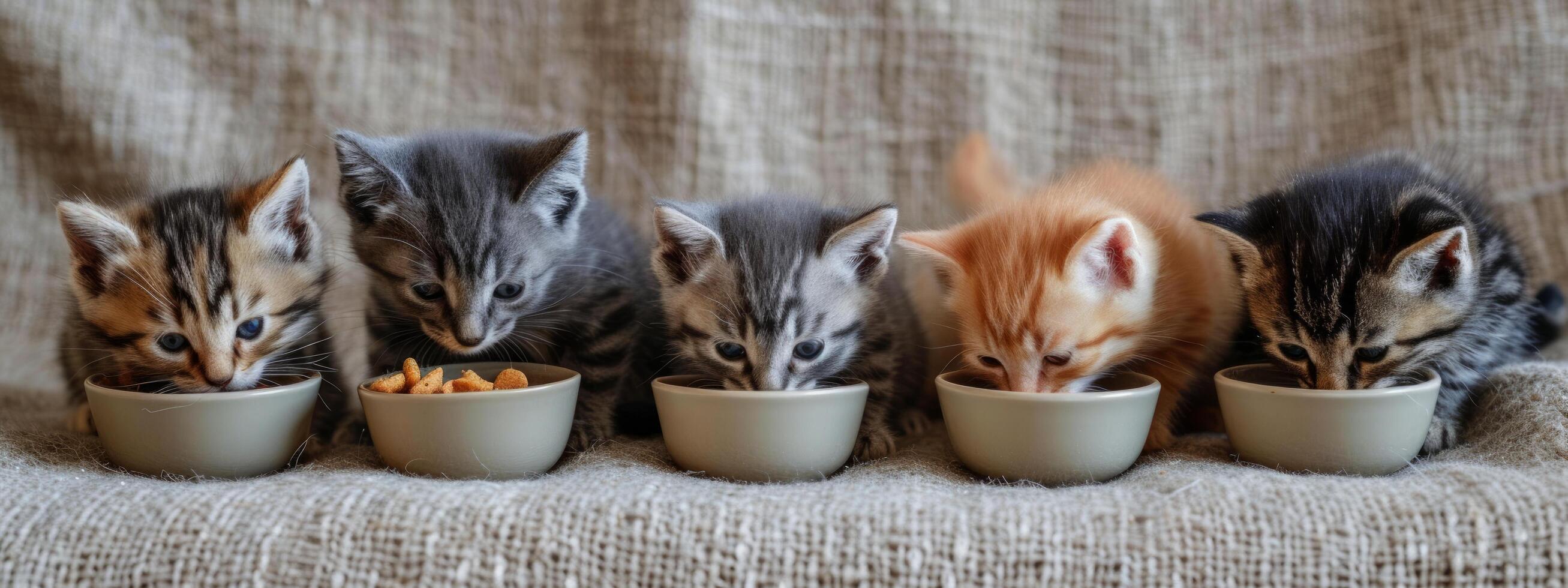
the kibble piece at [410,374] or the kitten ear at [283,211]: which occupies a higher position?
the kitten ear at [283,211]

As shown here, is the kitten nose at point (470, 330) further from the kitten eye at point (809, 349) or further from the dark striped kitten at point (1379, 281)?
the dark striped kitten at point (1379, 281)

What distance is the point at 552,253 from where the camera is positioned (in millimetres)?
1521

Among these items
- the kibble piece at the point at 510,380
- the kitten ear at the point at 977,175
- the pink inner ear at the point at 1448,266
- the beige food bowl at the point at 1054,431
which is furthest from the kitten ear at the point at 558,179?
the pink inner ear at the point at 1448,266

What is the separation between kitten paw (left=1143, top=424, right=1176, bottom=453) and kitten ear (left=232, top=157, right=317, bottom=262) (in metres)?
1.36

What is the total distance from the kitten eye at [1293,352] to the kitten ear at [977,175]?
0.61m

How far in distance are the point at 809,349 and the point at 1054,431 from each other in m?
0.37

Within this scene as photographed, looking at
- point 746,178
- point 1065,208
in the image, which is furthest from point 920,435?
point 746,178

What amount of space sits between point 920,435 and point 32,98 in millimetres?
1990

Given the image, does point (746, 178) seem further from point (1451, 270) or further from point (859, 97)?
point (1451, 270)

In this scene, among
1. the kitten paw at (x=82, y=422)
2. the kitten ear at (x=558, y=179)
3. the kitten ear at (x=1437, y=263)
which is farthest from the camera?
the kitten paw at (x=82, y=422)

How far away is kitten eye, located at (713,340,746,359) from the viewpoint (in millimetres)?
1399

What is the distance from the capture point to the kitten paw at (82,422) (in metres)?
1.59

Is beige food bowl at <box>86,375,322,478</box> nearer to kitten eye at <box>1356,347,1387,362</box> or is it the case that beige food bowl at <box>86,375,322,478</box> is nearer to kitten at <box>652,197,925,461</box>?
kitten at <box>652,197,925,461</box>

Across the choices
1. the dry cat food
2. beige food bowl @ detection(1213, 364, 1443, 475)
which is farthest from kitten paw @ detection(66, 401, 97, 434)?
beige food bowl @ detection(1213, 364, 1443, 475)
